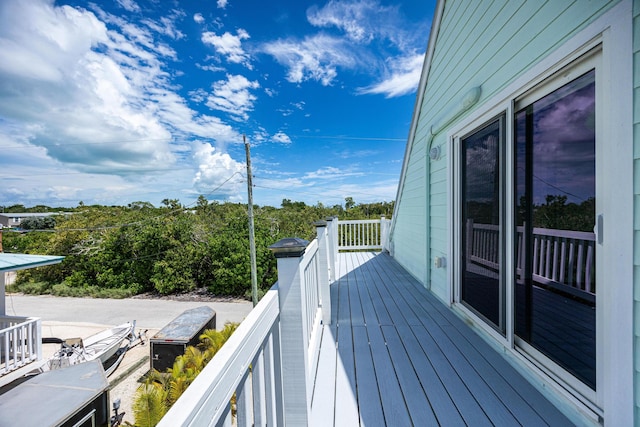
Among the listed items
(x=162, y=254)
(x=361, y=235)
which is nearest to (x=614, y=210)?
(x=361, y=235)

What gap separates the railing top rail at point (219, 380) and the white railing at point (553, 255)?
1932 mm

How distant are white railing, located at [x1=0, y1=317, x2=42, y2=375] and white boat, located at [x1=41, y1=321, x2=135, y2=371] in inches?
29.8

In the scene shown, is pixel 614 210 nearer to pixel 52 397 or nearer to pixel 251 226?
pixel 52 397

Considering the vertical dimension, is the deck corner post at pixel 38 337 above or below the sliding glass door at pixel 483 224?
below

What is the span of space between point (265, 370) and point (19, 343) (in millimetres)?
8324

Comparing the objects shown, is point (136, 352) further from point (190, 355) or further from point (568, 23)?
point (568, 23)

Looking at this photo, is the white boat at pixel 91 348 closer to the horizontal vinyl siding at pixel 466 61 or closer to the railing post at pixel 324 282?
the railing post at pixel 324 282

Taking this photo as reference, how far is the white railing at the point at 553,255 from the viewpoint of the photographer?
6.26 ft

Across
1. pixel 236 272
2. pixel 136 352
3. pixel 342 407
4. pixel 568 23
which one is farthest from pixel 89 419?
pixel 236 272

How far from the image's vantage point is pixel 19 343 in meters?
5.95

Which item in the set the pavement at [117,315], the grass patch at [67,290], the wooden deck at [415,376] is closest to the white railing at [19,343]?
the pavement at [117,315]

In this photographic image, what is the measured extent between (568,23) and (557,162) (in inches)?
29.6

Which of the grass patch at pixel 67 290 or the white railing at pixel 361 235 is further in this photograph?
the grass patch at pixel 67 290

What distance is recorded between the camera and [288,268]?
3.90 ft
